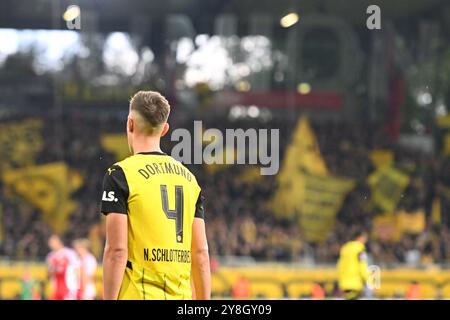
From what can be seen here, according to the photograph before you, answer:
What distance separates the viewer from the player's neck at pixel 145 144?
15.9ft

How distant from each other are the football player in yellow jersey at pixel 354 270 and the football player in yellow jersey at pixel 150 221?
45.1 feet

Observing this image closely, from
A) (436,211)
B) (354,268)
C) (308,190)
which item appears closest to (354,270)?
(354,268)

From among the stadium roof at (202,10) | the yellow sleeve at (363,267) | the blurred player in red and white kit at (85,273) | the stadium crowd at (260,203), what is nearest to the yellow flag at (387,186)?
the stadium crowd at (260,203)

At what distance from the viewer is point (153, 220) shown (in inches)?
186

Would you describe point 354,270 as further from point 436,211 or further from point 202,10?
point 202,10

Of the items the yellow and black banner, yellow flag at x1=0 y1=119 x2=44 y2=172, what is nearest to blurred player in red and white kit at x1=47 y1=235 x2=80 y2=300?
the yellow and black banner

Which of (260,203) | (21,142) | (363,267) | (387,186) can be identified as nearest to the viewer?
(363,267)

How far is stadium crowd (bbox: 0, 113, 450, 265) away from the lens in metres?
26.7

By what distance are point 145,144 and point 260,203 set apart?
→ 24414 mm

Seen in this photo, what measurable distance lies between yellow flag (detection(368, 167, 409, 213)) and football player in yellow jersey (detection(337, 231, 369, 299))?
926 cm

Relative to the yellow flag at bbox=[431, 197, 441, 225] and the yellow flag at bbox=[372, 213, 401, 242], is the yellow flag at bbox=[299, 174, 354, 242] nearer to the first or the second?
the yellow flag at bbox=[372, 213, 401, 242]

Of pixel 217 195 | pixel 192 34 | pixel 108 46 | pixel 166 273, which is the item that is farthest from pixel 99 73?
pixel 166 273

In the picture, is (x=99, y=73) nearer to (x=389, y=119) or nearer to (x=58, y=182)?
(x=58, y=182)
